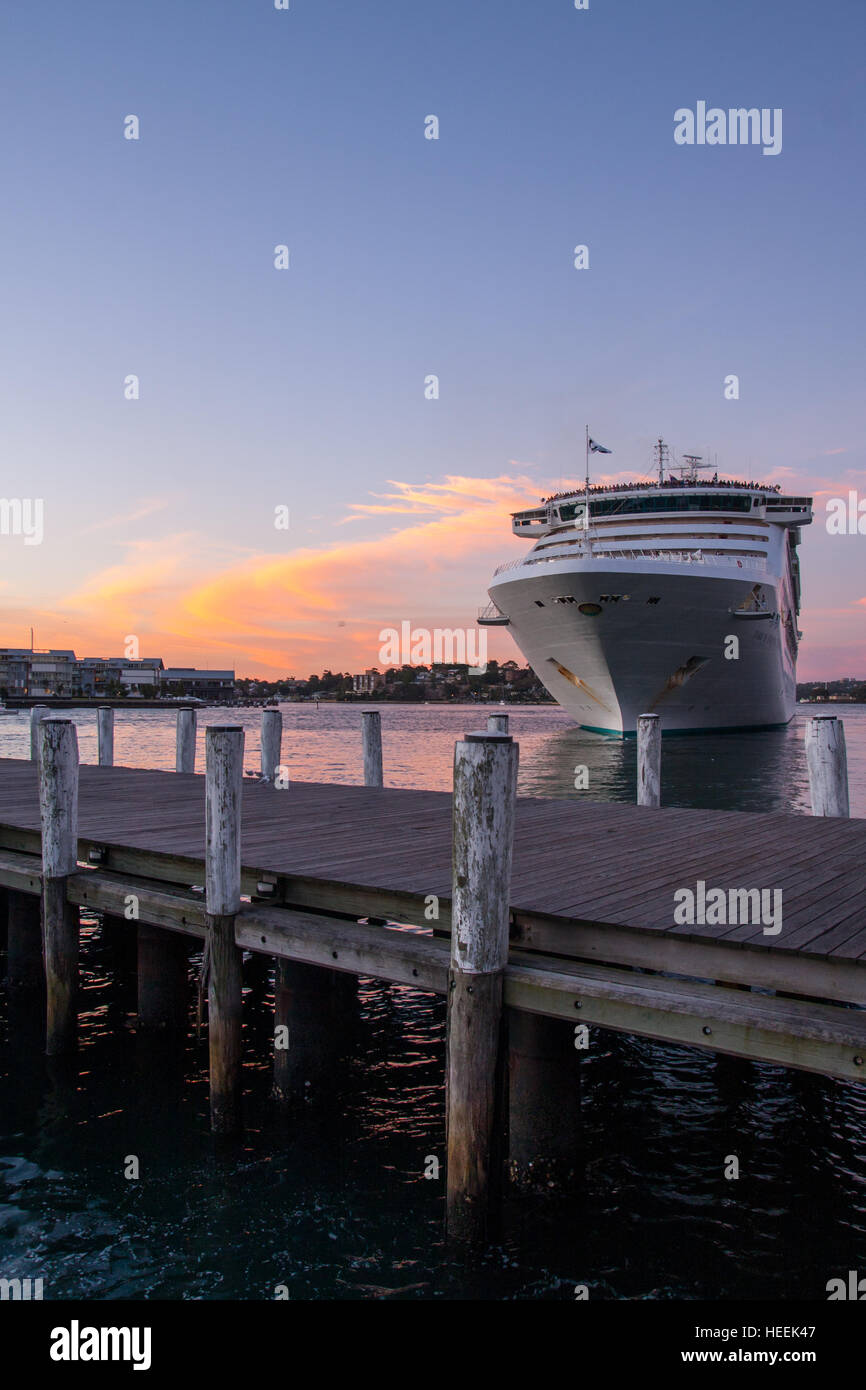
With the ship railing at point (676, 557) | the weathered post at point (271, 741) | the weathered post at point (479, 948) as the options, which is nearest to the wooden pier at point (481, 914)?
the weathered post at point (479, 948)

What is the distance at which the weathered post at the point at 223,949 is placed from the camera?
6.26m

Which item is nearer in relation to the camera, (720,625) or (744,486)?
(720,625)

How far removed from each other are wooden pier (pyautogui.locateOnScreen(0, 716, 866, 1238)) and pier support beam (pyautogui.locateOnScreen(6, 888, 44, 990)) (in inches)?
0.8

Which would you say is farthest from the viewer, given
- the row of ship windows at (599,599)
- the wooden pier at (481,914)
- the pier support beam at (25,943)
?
the row of ship windows at (599,599)

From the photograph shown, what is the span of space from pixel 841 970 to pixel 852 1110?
3.40 meters

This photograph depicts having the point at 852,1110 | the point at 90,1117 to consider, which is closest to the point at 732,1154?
the point at 852,1110

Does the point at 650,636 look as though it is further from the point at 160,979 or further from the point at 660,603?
the point at 160,979

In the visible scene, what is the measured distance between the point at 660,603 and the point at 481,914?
3030cm

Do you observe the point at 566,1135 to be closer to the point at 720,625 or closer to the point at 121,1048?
the point at 121,1048

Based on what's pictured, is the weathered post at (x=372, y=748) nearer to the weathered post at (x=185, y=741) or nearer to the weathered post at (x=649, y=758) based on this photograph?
the weathered post at (x=649, y=758)

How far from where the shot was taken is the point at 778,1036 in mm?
4219

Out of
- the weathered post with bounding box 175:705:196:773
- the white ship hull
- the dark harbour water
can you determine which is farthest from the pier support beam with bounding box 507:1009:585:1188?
the white ship hull

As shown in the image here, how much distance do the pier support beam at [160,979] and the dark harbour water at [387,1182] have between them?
264 mm
